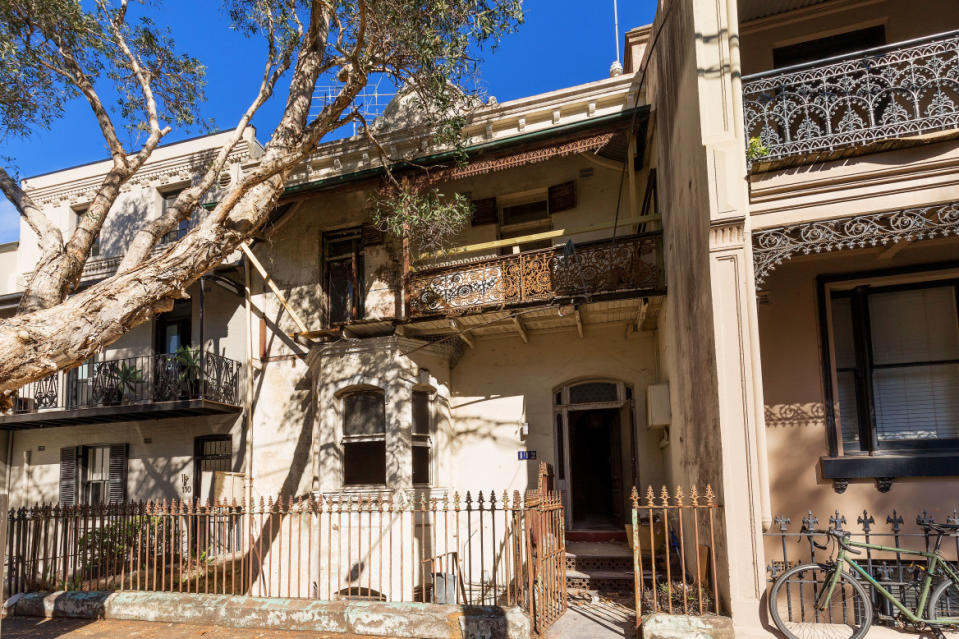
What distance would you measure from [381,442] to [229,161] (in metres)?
8.04

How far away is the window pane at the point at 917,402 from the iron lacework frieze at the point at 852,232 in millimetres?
1894

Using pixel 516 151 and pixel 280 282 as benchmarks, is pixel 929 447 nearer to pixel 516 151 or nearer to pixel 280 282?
pixel 516 151

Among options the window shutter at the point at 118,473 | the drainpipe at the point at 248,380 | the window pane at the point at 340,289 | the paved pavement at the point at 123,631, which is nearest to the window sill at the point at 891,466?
the paved pavement at the point at 123,631

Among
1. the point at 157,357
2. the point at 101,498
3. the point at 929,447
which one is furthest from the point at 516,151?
the point at 101,498

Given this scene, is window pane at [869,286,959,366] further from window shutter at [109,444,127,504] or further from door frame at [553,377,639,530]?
window shutter at [109,444,127,504]

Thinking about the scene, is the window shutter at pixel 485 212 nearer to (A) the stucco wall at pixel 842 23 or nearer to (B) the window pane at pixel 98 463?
(A) the stucco wall at pixel 842 23

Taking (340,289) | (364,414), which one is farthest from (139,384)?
(364,414)

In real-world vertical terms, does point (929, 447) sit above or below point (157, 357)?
below

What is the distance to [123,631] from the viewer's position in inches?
300

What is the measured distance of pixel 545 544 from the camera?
23.9 ft

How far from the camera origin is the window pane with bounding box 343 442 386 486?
475 inches

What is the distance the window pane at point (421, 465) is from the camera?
1195 cm

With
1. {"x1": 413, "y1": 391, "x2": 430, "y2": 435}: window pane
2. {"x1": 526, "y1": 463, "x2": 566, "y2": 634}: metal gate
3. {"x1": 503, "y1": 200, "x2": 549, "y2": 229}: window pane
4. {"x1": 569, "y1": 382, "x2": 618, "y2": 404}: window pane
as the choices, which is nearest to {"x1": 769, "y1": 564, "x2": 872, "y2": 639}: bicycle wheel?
{"x1": 526, "y1": 463, "x2": 566, "y2": 634}: metal gate

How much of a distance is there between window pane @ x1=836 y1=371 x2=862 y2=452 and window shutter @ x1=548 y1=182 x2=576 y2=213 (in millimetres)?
6167
